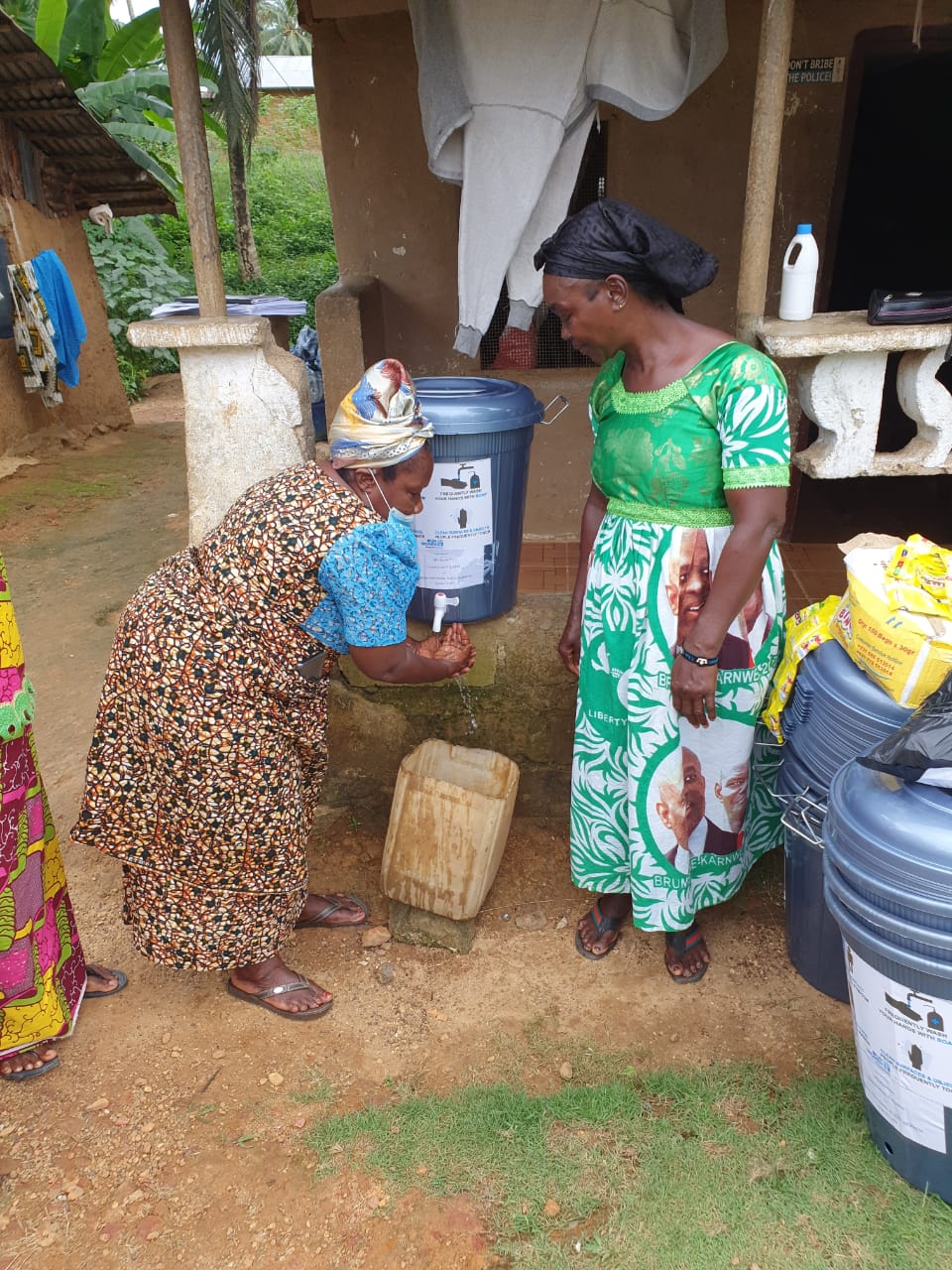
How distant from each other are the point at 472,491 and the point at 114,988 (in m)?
1.79

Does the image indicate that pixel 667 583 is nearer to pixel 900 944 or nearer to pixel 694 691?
pixel 694 691

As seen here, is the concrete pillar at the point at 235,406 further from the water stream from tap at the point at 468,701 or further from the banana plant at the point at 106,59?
the banana plant at the point at 106,59

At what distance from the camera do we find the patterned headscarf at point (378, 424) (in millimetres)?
2018

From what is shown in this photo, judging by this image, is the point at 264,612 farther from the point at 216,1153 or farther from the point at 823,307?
the point at 823,307

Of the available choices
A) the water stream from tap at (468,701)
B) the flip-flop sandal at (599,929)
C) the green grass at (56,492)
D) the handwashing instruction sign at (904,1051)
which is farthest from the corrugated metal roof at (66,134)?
the handwashing instruction sign at (904,1051)

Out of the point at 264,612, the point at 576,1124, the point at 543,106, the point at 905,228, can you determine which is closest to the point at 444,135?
the point at 543,106

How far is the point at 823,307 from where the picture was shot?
480cm

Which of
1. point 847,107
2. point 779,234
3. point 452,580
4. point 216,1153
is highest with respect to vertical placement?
point 847,107

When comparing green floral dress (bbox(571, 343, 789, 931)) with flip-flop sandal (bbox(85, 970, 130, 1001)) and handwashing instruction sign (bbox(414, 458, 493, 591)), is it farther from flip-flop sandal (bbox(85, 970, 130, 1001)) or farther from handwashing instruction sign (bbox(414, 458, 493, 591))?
flip-flop sandal (bbox(85, 970, 130, 1001))

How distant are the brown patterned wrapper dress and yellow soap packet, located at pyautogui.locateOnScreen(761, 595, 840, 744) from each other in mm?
1147

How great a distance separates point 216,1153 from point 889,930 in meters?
1.64

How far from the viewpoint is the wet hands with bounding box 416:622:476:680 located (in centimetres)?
238

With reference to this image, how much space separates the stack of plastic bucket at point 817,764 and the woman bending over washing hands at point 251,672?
2.91ft

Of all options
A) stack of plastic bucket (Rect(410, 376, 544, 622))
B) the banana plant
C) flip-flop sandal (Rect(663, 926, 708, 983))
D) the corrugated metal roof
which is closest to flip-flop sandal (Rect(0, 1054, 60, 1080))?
stack of plastic bucket (Rect(410, 376, 544, 622))
